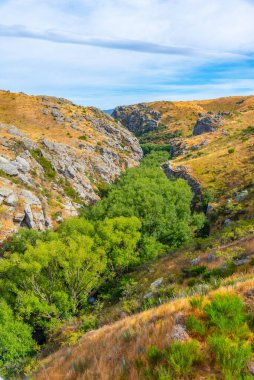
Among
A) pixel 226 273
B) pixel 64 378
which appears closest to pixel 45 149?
pixel 226 273

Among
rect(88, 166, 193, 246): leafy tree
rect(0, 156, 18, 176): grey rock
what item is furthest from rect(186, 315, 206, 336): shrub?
rect(0, 156, 18, 176): grey rock

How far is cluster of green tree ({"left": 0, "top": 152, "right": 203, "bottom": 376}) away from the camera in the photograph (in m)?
26.7

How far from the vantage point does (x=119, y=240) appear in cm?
3478

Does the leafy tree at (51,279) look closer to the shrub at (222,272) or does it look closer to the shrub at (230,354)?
the shrub at (222,272)

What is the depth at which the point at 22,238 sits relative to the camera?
38594 mm

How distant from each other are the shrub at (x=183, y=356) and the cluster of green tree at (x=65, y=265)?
17.4 metres

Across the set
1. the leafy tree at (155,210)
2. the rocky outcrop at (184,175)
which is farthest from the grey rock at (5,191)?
the rocky outcrop at (184,175)

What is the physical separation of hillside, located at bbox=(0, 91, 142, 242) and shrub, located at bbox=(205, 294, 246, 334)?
39.6m

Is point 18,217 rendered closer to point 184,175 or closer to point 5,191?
point 5,191

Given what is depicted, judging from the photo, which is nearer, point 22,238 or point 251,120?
point 22,238

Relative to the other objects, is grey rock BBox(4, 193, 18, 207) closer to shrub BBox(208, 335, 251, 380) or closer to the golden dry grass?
the golden dry grass

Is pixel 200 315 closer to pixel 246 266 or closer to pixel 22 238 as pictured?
pixel 246 266

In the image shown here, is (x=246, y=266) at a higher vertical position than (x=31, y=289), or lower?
higher

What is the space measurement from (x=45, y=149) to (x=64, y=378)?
6869cm
